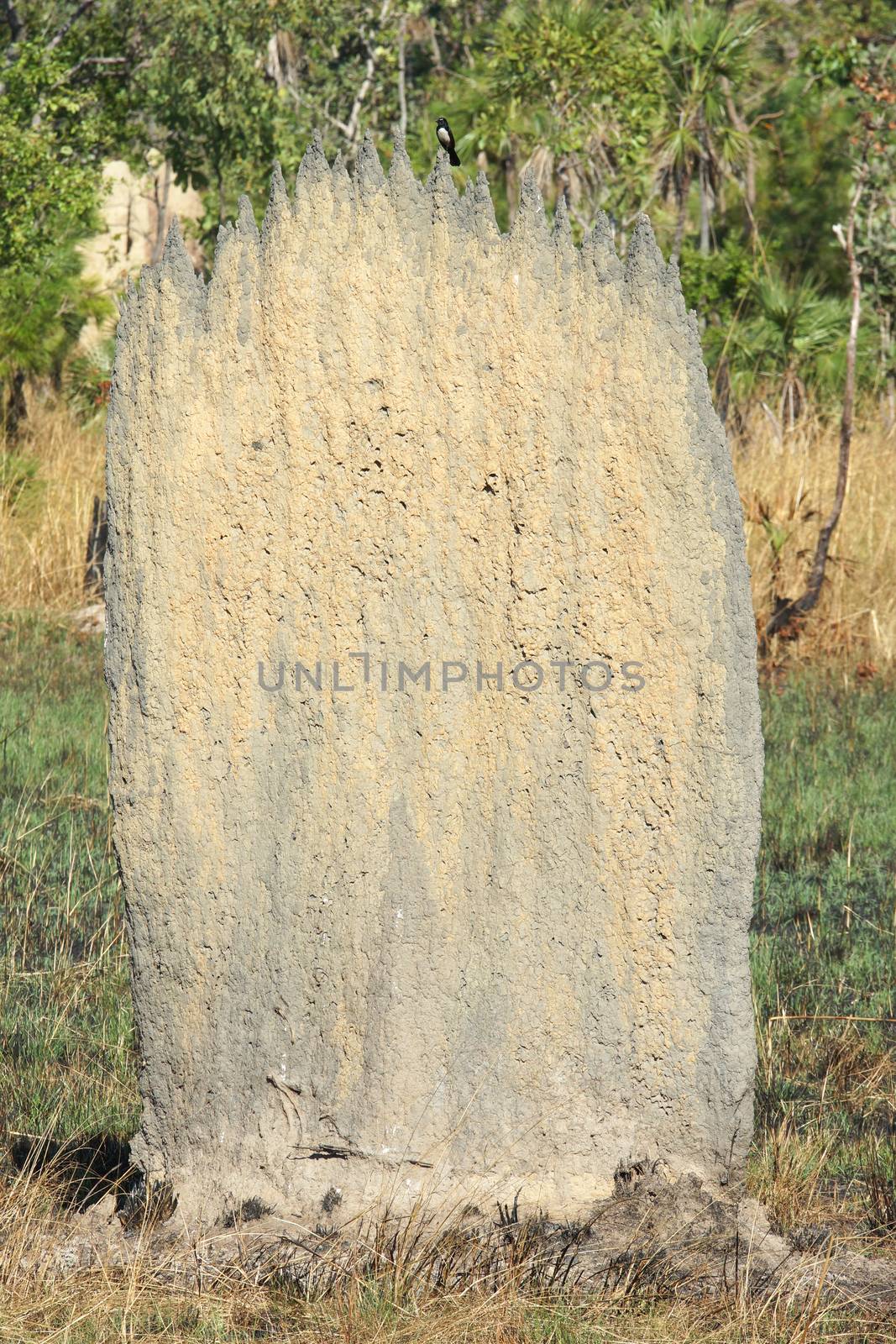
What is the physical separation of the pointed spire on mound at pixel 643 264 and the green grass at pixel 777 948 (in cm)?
167

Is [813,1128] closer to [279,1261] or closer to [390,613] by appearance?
[279,1261]

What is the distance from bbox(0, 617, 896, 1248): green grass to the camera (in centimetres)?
311

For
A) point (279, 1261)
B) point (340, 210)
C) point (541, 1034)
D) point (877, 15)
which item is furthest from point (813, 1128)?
point (877, 15)

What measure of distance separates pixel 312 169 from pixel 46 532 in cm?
637

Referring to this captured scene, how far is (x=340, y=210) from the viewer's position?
2672mm

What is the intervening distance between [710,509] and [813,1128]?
1.37 metres

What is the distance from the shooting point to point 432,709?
8.80ft

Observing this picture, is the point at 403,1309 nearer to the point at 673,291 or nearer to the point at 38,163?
the point at 673,291

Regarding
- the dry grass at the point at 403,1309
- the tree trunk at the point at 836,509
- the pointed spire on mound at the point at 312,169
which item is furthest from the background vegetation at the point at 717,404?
the pointed spire on mound at the point at 312,169

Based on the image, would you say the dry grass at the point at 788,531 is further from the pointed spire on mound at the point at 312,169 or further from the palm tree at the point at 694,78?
the pointed spire on mound at the point at 312,169

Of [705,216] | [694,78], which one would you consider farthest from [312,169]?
[705,216]

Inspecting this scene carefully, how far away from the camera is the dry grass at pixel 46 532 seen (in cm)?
856

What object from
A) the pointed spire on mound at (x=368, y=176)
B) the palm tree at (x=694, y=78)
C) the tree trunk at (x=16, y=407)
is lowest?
the pointed spire on mound at (x=368, y=176)

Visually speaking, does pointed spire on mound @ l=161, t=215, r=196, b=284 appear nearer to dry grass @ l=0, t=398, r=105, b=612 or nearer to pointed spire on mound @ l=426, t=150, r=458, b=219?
pointed spire on mound @ l=426, t=150, r=458, b=219
